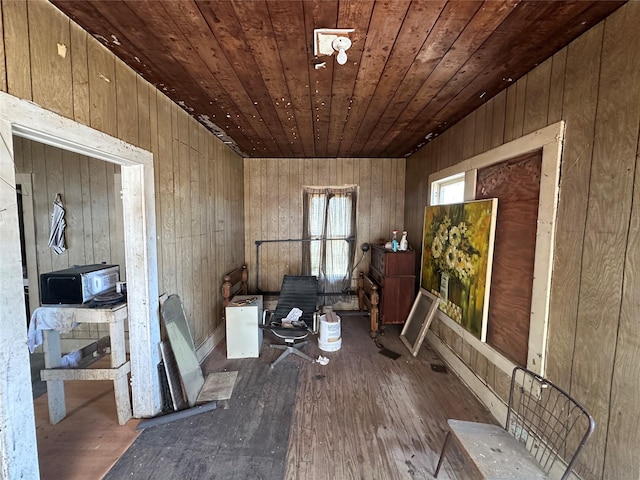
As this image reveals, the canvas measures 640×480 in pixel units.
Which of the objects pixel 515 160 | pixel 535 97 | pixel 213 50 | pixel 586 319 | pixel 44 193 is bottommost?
pixel 586 319

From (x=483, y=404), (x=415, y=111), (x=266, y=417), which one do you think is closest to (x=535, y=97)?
(x=415, y=111)

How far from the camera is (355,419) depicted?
195 centimetres

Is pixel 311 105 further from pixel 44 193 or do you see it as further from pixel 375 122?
pixel 44 193

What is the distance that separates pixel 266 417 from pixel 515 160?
2.68 m

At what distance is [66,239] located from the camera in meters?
2.75

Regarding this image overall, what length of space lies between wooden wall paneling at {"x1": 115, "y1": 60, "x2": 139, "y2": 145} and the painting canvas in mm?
2647

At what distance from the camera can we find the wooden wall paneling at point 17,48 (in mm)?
1012

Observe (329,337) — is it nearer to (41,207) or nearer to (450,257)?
(450,257)

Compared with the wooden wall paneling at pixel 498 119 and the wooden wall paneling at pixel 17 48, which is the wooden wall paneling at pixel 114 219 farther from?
the wooden wall paneling at pixel 498 119

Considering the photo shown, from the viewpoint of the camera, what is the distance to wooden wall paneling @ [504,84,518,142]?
1.79 m

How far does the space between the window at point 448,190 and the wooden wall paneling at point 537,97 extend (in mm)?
825

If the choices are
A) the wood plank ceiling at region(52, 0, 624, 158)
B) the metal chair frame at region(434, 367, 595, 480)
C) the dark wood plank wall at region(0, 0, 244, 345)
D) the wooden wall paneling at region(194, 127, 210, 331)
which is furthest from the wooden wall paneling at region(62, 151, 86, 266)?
the metal chair frame at region(434, 367, 595, 480)

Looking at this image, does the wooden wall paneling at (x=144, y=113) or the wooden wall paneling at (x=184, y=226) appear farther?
the wooden wall paneling at (x=184, y=226)

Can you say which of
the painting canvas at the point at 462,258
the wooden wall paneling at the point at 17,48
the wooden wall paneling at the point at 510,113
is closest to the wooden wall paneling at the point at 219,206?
the wooden wall paneling at the point at 17,48
